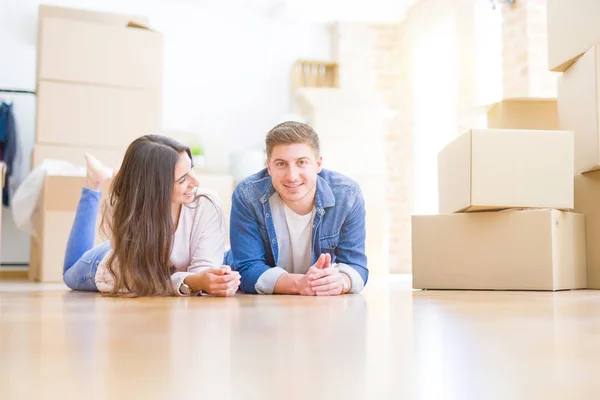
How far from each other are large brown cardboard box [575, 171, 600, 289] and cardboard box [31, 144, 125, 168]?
7.98 ft

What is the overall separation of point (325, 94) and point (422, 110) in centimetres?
81

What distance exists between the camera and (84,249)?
7.47 ft

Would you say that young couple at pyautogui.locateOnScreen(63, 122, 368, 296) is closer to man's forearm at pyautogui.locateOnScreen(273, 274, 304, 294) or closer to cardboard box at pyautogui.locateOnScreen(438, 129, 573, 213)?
man's forearm at pyautogui.locateOnScreen(273, 274, 304, 294)

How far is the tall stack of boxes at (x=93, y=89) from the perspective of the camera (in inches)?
151

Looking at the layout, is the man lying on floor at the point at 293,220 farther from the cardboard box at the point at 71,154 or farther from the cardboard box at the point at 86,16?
the cardboard box at the point at 86,16

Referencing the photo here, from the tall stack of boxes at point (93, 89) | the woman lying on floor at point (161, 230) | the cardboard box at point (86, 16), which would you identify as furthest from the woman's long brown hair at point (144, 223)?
the cardboard box at point (86, 16)

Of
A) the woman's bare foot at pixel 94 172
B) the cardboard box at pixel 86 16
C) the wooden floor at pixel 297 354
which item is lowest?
the wooden floor at pixel 297 354

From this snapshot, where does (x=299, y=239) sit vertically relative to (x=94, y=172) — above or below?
below

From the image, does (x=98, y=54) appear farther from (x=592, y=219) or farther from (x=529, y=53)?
(x=592, y=219)

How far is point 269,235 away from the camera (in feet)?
6.35

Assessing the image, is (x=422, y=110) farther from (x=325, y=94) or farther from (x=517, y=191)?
(x=517, y=191)

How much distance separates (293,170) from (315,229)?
19cm

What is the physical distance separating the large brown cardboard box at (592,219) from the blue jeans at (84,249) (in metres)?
1.61

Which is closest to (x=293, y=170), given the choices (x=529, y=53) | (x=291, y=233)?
(x=291, y=233)
